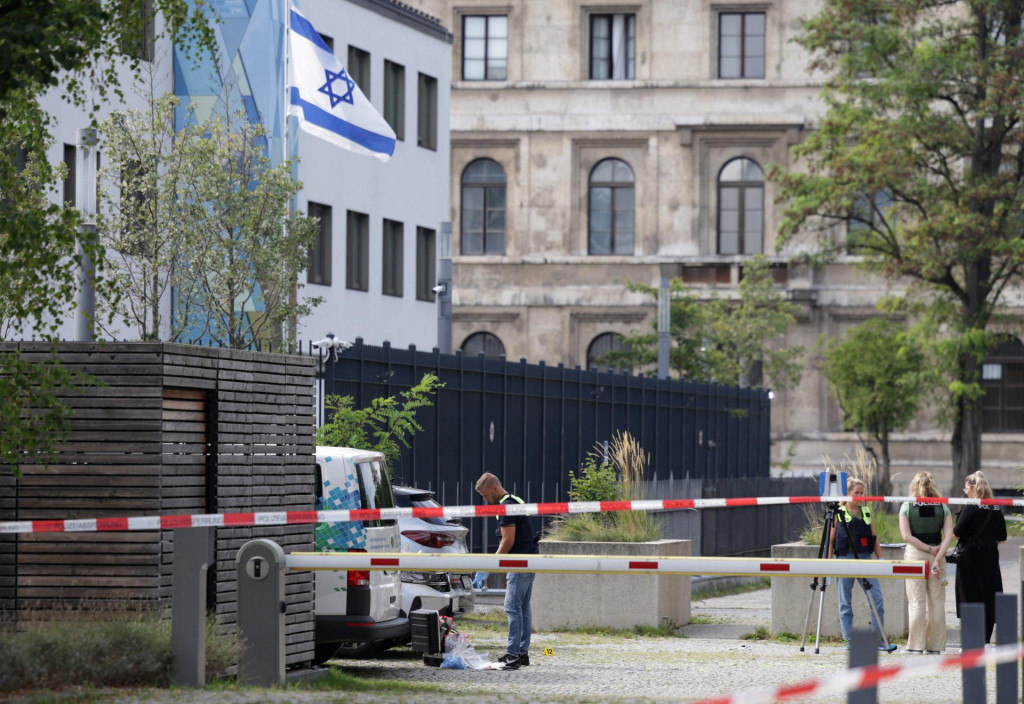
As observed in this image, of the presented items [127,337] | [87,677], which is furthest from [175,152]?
[87,677]

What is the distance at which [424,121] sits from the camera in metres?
43.6

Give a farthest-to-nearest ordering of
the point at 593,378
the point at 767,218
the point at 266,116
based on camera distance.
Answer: the point at 767,218
the point at 266,116
the point at 593,378

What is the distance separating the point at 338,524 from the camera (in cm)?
1427

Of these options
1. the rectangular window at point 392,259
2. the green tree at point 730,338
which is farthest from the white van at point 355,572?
the green tree at point 730,338

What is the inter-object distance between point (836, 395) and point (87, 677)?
44.4 meters

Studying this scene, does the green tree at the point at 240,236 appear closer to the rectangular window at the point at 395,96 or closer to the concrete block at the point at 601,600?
the concrete block at the point at 601,600

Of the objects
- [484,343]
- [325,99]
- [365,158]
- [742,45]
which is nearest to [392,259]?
[365,158]

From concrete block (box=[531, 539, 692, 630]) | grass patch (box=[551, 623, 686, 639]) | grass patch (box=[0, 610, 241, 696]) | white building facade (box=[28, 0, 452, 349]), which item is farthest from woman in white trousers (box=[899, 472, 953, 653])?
white building facade (box=[28, 0, 452, 349])

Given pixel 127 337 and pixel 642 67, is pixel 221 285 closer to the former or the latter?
pixel 127 337

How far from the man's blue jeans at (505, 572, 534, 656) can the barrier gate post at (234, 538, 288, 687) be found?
4.02 m

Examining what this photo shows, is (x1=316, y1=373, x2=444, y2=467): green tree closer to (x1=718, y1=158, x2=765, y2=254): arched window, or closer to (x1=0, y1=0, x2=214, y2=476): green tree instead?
(x1=0, y1=0, x2=214, y2=476): green tree

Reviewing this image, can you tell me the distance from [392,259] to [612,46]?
62.9 ft

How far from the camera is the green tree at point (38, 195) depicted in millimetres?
9695

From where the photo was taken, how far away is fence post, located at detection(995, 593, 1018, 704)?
8.46m
